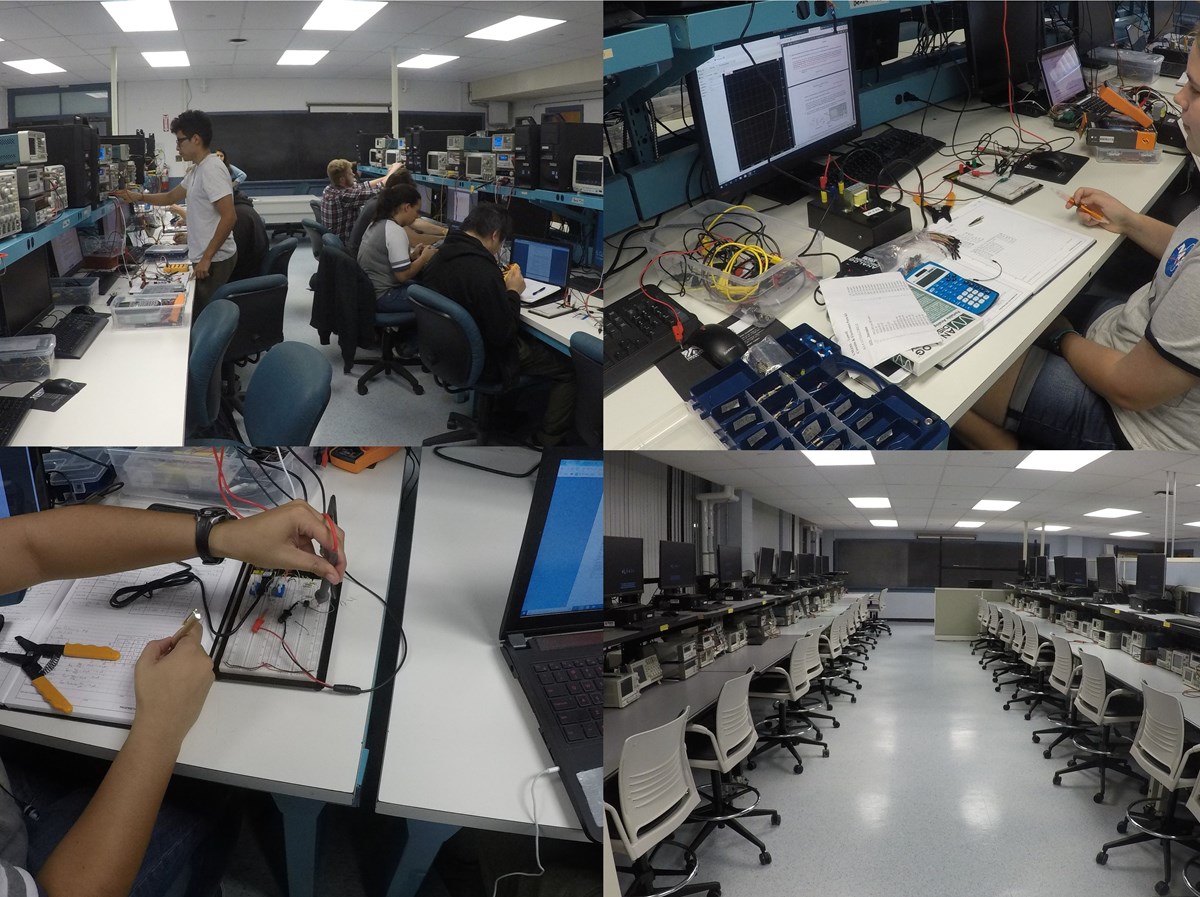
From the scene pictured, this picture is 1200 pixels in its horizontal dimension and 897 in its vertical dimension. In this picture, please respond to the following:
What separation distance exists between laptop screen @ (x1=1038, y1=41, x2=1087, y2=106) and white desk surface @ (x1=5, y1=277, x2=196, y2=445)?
10.7 ft

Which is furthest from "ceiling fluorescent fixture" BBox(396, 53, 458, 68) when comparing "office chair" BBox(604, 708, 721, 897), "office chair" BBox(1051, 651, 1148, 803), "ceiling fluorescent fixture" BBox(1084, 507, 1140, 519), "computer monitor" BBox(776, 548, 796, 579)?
"computer monitor" BBox(776, 548, 796, 579)

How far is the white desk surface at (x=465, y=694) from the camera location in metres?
1.06

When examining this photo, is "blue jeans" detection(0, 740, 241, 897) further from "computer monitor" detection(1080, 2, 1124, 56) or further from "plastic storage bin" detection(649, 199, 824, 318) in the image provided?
"computer monitor" detection(1080, 2, 1124, 56)

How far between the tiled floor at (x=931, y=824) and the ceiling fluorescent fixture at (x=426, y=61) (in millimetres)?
2096

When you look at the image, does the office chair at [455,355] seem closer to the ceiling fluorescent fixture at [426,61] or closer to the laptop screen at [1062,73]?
the ceiling fluorescent fixture at [426,61]

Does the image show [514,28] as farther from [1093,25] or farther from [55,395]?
[1093,25]

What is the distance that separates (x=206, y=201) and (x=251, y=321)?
307mm

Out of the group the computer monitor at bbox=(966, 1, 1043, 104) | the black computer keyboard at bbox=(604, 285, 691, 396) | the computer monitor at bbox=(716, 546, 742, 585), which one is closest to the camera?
the black computer keyboard at bbox=(604, 285, 691, 396)

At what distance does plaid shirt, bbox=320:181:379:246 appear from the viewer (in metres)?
1.67

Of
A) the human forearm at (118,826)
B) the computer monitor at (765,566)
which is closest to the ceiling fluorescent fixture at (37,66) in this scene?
the human forearm at (118,826)

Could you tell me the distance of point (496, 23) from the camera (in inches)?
65.6

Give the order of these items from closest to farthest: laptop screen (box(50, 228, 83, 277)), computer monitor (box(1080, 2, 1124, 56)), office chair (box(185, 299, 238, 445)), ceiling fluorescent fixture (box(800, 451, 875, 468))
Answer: office chair (box(185, 299, 238, 445))
ceiling fluorescent fixture (box(800, 451, 875, 468))
laptop screen (box(50, 228, 83, 277))
computer monitor (box(1080, 2, 1124, 56))

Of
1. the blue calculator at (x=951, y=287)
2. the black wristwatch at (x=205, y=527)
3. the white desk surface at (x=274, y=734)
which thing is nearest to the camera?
the white desk surface at (x=274, y=734)

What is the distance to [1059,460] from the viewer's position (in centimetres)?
193
